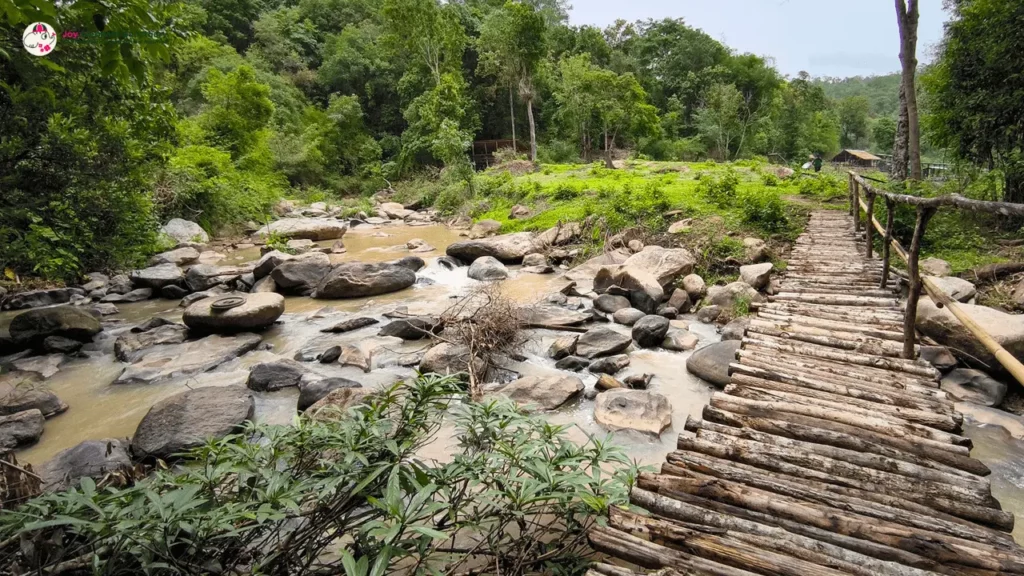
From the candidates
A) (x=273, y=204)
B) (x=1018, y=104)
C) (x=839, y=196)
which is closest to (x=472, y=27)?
(x=273, y=204)

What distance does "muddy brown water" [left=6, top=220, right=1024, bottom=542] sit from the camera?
441cm

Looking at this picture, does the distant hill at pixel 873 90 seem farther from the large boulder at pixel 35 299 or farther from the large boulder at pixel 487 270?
the large boulder at pixel 35 299

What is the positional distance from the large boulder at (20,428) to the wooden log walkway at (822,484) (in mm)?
5717

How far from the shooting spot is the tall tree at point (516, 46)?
27.6 metres

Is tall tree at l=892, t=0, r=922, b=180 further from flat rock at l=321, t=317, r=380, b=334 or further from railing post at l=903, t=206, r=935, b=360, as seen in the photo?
flat rock at l=321, t=317, r=380, b=334

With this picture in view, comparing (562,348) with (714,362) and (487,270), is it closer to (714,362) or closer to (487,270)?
(714,362)

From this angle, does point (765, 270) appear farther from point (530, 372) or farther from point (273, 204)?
point (273, 204)

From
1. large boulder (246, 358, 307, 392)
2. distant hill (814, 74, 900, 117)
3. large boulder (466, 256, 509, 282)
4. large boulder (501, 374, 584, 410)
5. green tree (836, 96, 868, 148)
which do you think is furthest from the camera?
distant hill (814, 74, 900, 117)

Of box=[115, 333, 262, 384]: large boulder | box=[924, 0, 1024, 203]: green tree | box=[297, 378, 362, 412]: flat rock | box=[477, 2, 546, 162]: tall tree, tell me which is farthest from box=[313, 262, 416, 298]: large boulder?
box=[477, 2, 546, 162]: tall tree

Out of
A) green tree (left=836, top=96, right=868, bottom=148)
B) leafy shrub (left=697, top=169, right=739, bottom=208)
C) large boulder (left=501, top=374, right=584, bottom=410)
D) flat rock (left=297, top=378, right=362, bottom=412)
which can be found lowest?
large boulder (left=501, top=374, right=584, bottom=410)

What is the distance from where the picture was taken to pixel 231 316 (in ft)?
25.0

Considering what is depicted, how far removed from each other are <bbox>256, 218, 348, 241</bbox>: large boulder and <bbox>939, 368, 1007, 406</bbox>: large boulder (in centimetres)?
1639

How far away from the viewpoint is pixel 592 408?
5.24m

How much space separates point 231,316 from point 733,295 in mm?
8254
